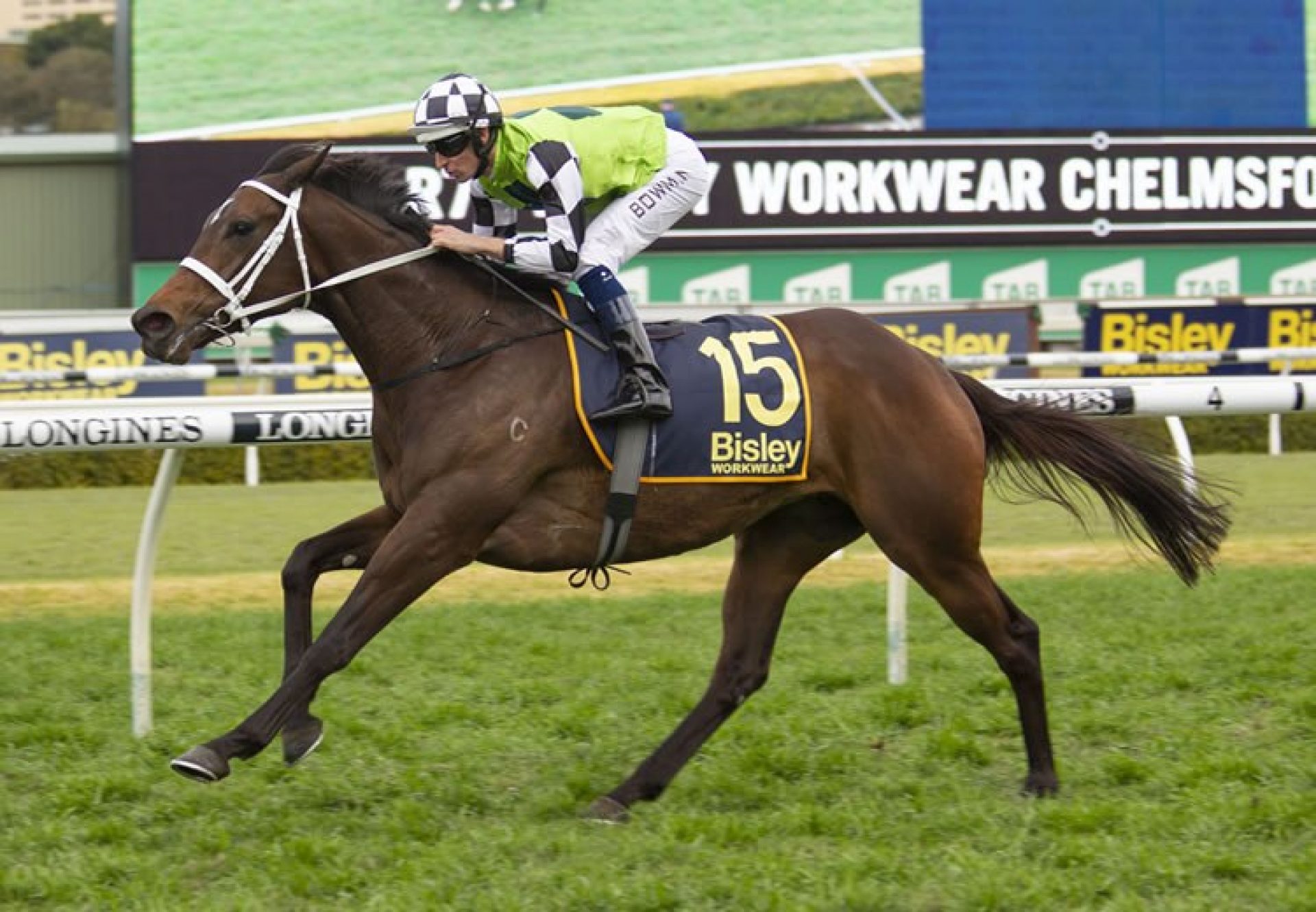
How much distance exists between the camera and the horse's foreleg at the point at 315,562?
4.38 metres

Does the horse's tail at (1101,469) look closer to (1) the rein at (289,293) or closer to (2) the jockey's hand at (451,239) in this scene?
(1) the rein at (289,293)

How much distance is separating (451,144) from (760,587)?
4.40ft

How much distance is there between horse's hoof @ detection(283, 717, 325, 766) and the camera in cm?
423

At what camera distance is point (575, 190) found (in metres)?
4.21

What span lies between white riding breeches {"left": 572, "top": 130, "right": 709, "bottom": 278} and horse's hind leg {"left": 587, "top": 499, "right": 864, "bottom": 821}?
2.54 feet

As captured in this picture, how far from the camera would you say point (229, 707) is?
527 cm

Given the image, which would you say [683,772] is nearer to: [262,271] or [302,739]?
[302,739]

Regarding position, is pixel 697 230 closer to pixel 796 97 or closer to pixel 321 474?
pixel 796 97

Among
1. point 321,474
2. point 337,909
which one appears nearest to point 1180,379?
point 337,909

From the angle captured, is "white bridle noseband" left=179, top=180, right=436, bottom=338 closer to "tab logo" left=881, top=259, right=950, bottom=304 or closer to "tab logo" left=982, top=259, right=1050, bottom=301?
"tab logo" left=881, top=259, right=950, bottom=304

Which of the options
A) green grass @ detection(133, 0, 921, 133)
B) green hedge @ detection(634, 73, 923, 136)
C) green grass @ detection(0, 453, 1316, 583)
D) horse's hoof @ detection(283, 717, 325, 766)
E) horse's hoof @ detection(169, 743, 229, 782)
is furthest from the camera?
green hedge @ detection(634, 73, 923, 136)

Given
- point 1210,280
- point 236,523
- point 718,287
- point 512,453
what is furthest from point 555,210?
point 1210,280

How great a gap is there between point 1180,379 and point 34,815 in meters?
3.57

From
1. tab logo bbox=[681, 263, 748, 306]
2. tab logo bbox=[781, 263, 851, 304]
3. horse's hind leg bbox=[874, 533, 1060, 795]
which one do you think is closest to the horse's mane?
horse's hind leg bbox=[874, 533, 1060, 795]
